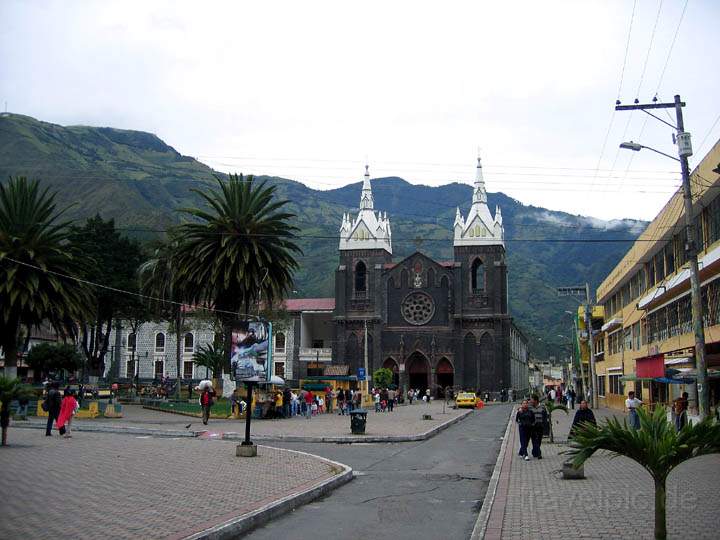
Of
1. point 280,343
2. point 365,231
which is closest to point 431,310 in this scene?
point 365,231

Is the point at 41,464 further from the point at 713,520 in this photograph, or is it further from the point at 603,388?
the point at 603,388

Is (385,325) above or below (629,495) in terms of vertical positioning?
above

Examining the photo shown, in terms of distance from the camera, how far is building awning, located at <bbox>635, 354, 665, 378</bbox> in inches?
1184

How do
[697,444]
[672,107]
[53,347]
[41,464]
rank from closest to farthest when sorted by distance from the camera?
1. [697,444]
2. [41,464]
3. [672,107]
4. [53,347]

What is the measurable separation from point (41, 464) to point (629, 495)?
10.7m

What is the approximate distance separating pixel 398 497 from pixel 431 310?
7388cm

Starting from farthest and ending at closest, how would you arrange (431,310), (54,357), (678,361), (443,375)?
(431,310) < (443,375) < (54,357) < (678,361)

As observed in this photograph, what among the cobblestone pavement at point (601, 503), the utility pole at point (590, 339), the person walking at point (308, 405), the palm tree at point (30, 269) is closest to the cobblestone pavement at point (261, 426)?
the person walking at point (308, 405)

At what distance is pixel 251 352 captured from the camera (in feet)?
62.2

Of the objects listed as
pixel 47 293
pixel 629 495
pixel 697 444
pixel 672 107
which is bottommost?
pixel 629 495

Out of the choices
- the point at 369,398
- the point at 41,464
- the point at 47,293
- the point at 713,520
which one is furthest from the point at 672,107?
the point at 369,398

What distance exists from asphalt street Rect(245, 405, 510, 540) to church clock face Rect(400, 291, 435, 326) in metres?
63.6

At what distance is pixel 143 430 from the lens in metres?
25.9

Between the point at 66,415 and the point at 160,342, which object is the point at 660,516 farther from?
the point at 160,342
